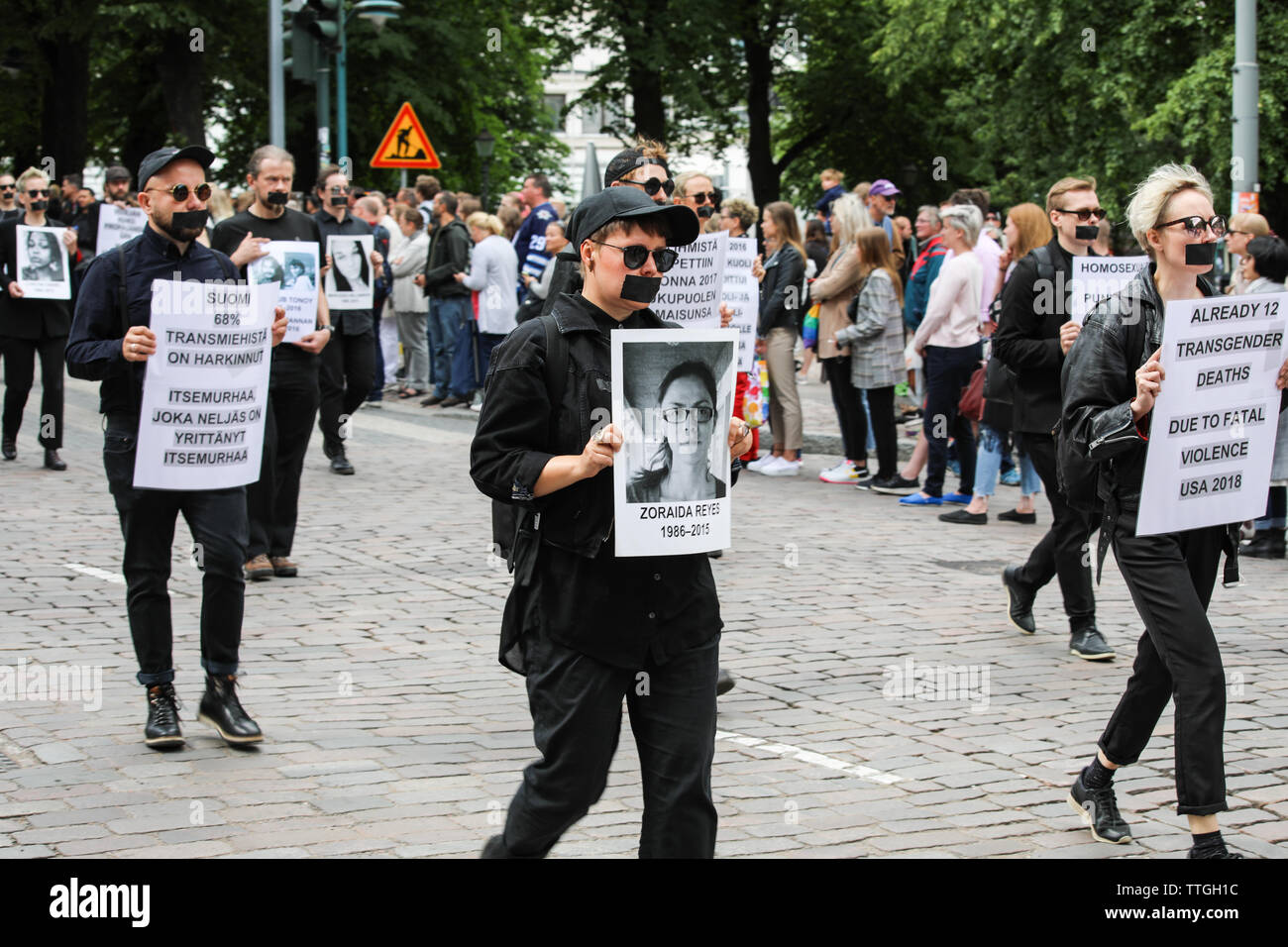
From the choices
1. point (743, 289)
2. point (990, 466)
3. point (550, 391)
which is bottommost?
point (990, 466)

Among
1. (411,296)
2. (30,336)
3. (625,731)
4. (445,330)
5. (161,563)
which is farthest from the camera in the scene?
(411,296)

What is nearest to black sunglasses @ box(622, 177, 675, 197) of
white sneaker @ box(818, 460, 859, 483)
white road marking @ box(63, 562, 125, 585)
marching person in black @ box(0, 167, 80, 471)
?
white road marking @ box(63, 562, 125, 585)

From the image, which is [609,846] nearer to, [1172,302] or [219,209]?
[1172,302]

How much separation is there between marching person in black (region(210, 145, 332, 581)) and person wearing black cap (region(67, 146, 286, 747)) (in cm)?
248

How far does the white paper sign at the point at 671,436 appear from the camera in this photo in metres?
3.79

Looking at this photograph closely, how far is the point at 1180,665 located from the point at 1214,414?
0.77 meters

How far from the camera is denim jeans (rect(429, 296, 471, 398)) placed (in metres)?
17.9

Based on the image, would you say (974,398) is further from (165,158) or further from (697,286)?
(165,158)

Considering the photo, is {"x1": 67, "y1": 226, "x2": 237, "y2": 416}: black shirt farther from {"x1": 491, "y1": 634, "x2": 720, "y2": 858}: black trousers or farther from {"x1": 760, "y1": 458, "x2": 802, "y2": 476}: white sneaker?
{"x1": 760, "y1": 458, "x2": 802, "y2": 476}: white sneaker

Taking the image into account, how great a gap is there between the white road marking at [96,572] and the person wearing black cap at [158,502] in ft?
9.71

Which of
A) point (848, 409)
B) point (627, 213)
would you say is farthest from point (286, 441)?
point (627, 213)

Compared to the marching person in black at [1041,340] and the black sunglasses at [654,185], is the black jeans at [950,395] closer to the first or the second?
the marching person in black at [1041,340]

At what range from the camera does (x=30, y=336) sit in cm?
1315

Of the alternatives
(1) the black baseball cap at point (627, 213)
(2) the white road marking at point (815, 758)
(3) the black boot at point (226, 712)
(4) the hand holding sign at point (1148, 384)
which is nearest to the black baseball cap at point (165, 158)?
(3) the black boot at point (226, 712)
